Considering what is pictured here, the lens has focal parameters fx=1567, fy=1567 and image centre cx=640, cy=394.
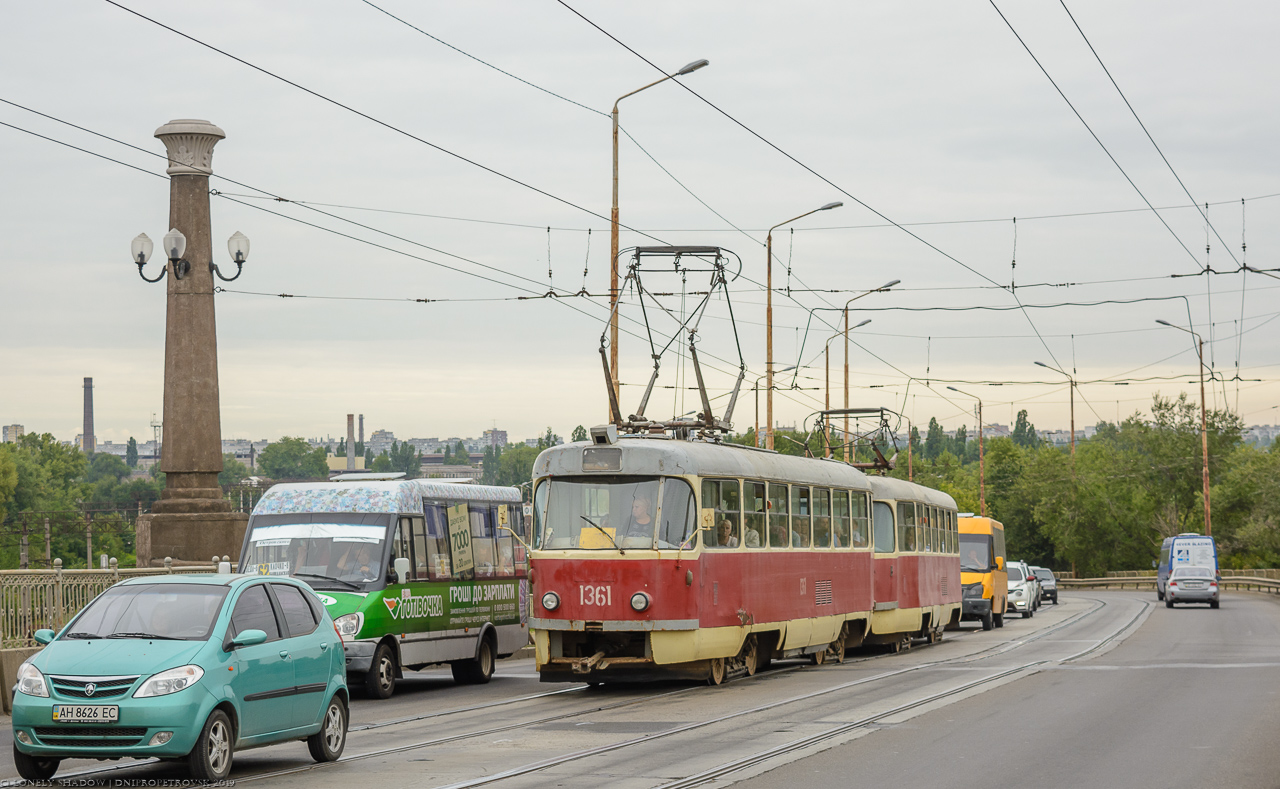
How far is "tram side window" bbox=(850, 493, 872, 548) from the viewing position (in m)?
25.6

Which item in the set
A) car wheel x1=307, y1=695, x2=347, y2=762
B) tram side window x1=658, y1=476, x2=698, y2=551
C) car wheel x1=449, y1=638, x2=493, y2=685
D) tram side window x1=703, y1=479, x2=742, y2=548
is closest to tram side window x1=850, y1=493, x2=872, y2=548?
tram side window x1=703, y1=479, x2=742, y2=548

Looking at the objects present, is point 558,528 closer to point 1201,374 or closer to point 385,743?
point 385,743

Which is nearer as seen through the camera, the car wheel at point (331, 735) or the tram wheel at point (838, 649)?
the car wheel at point (331, 735)

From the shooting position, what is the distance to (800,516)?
74.3 ft

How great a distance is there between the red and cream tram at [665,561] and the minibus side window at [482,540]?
Answer: 10.8 feet

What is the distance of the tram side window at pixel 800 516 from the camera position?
22312 millimetres

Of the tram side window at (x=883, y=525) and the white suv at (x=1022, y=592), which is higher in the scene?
the tram side window at (x=883, y=525)

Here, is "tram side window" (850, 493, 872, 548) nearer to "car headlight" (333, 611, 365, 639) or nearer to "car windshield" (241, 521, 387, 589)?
"car windshield" (241, 521, 387, 589)

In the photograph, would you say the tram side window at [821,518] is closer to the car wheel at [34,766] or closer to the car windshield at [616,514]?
the car windshield at [616,514]

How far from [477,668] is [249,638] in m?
11.2

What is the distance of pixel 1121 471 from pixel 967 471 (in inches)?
1170

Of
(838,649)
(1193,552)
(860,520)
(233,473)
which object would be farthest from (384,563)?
(233,473)

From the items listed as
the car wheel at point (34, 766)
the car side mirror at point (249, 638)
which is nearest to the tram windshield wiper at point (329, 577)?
the car side mirror at point (249, 638)

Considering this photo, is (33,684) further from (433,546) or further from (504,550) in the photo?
(504,550)
